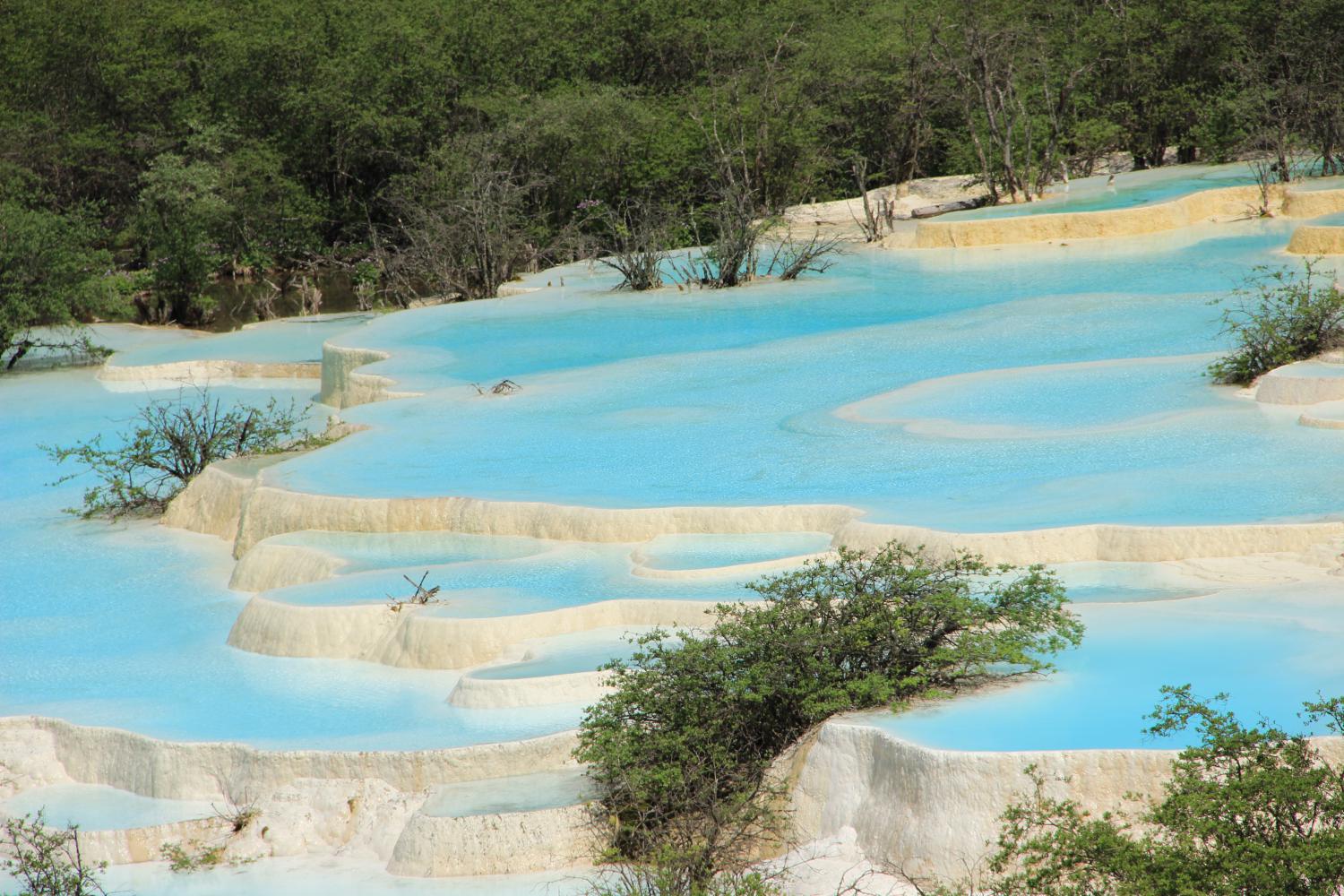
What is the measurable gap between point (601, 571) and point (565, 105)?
19289 millimetres

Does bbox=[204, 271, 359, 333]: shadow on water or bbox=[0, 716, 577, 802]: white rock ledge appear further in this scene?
bbox=[204, 271, 359, 333]: shadow on water

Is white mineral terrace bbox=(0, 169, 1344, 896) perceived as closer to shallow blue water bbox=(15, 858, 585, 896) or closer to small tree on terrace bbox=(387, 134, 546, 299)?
shallow blue water bbox=(15, 858, 585, 896)

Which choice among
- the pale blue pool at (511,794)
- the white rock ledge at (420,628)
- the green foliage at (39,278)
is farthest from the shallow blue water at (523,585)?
the green foliage at (39,278)

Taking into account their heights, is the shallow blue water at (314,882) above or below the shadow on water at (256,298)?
below

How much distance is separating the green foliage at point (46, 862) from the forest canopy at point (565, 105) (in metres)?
16.8

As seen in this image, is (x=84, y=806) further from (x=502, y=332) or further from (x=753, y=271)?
(x=753, y=271)

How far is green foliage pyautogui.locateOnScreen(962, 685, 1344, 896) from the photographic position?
4.78m

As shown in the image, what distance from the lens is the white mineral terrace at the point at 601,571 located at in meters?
6.73

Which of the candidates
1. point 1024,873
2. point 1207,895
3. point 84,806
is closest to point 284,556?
point 84,806

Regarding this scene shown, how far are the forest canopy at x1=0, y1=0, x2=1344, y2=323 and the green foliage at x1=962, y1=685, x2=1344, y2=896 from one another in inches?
745

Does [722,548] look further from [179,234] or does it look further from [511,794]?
[179,234]

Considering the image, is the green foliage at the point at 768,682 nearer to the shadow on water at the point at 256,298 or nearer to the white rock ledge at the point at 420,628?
the white rock ledge at the point at 420,628

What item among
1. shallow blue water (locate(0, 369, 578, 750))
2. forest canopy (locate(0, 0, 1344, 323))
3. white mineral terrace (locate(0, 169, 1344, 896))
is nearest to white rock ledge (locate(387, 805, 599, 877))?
white mineral terrace (locate(0, 169, 1344, 896))

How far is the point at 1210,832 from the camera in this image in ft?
16.5
